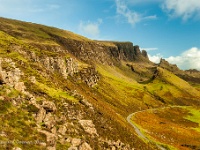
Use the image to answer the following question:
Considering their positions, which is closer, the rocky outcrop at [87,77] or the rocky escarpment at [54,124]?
the rocky escarpment at [54,124]

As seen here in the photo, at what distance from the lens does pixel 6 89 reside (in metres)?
45.8

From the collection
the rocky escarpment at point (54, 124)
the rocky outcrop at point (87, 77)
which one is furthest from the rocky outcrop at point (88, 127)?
the rocky outcrop at point (87, 77)

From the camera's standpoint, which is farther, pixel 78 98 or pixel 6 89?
pixel 78 98

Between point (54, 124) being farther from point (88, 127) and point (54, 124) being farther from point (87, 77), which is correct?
point (87, 77)

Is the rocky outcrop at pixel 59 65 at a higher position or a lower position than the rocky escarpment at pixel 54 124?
higher

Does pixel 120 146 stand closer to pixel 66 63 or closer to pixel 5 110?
pixel 5 110

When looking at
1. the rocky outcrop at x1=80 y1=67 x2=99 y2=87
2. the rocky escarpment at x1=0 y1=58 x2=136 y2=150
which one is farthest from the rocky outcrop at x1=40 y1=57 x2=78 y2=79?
the rocky escarpment at x1=0 y1=58 x2=136 y2=150

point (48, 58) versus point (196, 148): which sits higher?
point (48, 58)

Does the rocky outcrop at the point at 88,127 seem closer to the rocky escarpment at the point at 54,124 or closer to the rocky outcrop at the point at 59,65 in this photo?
the rocky escarpment at the point at 54,124

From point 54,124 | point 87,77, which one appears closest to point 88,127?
point 54,124

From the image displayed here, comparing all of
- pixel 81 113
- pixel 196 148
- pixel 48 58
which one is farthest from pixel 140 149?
pixel 48 58

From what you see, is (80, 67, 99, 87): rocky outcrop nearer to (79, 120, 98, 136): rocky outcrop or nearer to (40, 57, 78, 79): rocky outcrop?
(40, 57, 78, 79): rocky outcrop

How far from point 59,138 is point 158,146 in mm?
55820

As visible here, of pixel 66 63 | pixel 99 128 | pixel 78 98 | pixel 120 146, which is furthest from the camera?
pixel 66 63
